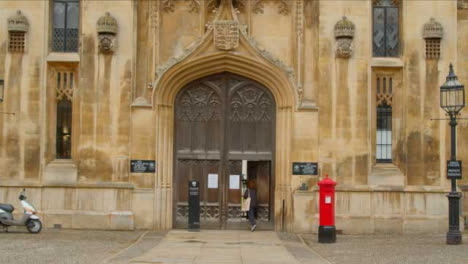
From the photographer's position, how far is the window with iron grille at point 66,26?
24.9 metres

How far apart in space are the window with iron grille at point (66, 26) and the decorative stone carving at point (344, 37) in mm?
8099

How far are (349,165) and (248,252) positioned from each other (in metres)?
5.82

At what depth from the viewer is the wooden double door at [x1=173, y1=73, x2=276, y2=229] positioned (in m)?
25.2

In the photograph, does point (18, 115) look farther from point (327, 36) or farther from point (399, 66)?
point (399, 66)

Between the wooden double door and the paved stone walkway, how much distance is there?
3.01 feet

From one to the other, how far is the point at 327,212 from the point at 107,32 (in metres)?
8.58

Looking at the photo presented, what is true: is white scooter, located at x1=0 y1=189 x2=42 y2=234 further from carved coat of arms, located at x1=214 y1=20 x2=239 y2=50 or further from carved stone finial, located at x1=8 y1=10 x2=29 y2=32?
carved coat of arms, located at x1=214 y1=20 x2=239 y2=50

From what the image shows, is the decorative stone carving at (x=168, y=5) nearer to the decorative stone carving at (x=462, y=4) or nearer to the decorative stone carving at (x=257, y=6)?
the decorative stone carving at (x=257, y=6)

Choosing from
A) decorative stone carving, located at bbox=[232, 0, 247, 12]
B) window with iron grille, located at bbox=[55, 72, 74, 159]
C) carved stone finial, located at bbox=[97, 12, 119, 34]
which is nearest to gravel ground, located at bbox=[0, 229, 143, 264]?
window with iron grille, located at bbox=[55, 72, 74, 159]

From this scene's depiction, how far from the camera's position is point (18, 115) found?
24.3 metres

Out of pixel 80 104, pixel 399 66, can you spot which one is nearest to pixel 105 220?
pixel 80 104

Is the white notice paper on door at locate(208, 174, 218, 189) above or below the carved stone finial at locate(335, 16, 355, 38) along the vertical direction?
below

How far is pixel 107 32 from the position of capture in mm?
24141

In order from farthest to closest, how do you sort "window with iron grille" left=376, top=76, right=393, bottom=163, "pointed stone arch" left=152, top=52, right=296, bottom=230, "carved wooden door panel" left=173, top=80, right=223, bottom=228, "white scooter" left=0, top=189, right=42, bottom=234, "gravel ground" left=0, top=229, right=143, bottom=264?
"carved wooden door panel" left=173, top=80, right=223, bottom=228 → "window with iron grille" left=376, top=76, right=393, bottom=163 → "pointed stone arch" left=152, top=52, right=296, bottom=230 → "white scooter" left=0, top=189, right=42, bottom=234 → "gravel ground" left=0, top=229, right=143, bottom=264
